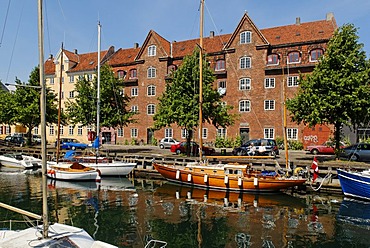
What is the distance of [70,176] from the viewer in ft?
79.4

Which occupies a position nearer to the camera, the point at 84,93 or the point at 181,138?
the point at 84,93

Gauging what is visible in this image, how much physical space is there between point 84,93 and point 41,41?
96.7 feet

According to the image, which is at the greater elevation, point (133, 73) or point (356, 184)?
point (133, 73)

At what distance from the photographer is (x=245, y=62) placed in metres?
45.0

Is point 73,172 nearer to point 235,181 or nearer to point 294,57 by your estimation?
point 235,181

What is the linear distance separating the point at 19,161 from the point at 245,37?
3387cm

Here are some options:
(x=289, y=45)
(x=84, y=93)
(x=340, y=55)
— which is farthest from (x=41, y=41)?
(x=289, y=45)

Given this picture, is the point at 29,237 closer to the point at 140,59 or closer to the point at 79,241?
the point at 79,241

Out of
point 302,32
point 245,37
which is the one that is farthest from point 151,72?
point 302,32

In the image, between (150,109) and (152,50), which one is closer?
(152,50)

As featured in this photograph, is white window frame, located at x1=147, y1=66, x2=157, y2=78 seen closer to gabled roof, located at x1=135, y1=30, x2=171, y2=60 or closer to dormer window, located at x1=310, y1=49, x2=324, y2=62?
gabled roof, located at x1=135, y1=30, x2=171, y2=60

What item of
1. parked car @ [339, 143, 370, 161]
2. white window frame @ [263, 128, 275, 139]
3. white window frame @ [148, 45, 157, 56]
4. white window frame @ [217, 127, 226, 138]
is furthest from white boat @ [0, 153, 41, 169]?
parked car @ [339, 143, 370, 161]

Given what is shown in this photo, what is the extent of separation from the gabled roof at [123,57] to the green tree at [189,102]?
2753 centimetres

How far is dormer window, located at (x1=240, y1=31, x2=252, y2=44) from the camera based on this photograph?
147 ft
